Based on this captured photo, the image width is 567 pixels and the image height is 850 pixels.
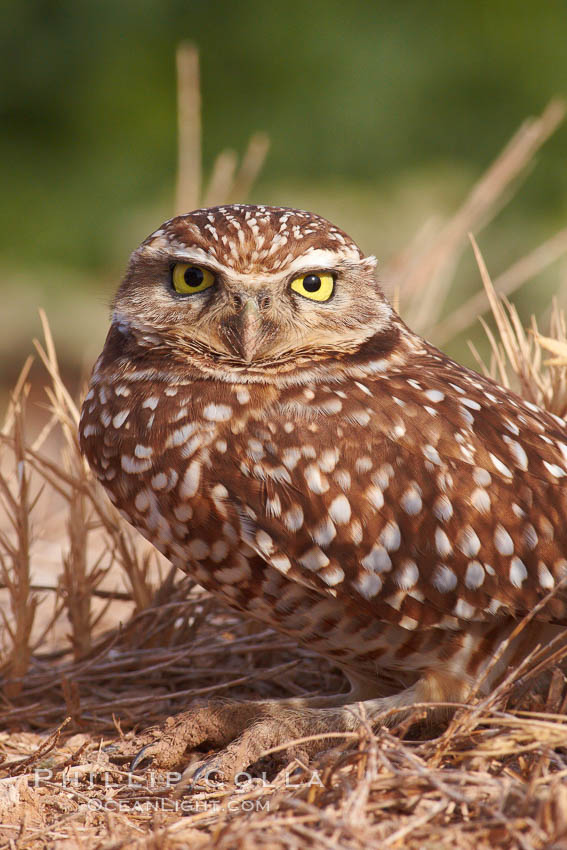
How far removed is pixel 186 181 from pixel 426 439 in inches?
82.3

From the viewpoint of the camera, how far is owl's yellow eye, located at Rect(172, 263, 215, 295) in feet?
8.26

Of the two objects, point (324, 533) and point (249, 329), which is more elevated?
point (249, 329)

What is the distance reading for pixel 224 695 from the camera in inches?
119

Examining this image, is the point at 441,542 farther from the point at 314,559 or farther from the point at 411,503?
the point at 314,559

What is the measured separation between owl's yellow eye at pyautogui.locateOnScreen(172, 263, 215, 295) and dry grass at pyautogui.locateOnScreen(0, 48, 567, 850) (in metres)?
0.81

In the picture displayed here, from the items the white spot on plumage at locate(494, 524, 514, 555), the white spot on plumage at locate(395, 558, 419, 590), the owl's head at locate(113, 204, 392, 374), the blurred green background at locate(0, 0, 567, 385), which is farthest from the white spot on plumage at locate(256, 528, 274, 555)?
the blurred green background at locate(0, 0, 567, 385)

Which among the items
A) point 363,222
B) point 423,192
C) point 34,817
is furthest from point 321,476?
point 423,192

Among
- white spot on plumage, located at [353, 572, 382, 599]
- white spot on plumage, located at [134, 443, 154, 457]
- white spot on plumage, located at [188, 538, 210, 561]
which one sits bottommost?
white spot on plumage, located at [188, 538, 210, 561]

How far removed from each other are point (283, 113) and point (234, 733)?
752 cm

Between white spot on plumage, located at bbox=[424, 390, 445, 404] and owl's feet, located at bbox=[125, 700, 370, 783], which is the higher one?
white spot on plumage, located at bbox=[424, 390, 445, 404]

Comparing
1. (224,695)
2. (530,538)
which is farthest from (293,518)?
(224,695)

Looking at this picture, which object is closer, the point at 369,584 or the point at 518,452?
the point at 369,584

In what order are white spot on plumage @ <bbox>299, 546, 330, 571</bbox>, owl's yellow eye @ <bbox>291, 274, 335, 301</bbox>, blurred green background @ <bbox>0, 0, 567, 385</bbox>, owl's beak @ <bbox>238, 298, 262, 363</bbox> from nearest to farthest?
white spot on plumage @ <bbox>299, 546, 330, 571</bbox>, owl's beak @ <bbox>238, 298, 262, 363</bbox>, owl's yellow eye @ <bbox>291, 274, 335, 301</bbox>, blurred green background @ <bbox>0, 0, 567, 385</bbox>

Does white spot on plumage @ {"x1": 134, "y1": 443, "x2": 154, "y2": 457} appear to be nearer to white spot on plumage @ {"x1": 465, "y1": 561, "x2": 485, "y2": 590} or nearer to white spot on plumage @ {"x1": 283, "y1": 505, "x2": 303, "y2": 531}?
white spot on plumage @ {"x1": 283, "y1": 505, "x2": 303, "y2": 531}
